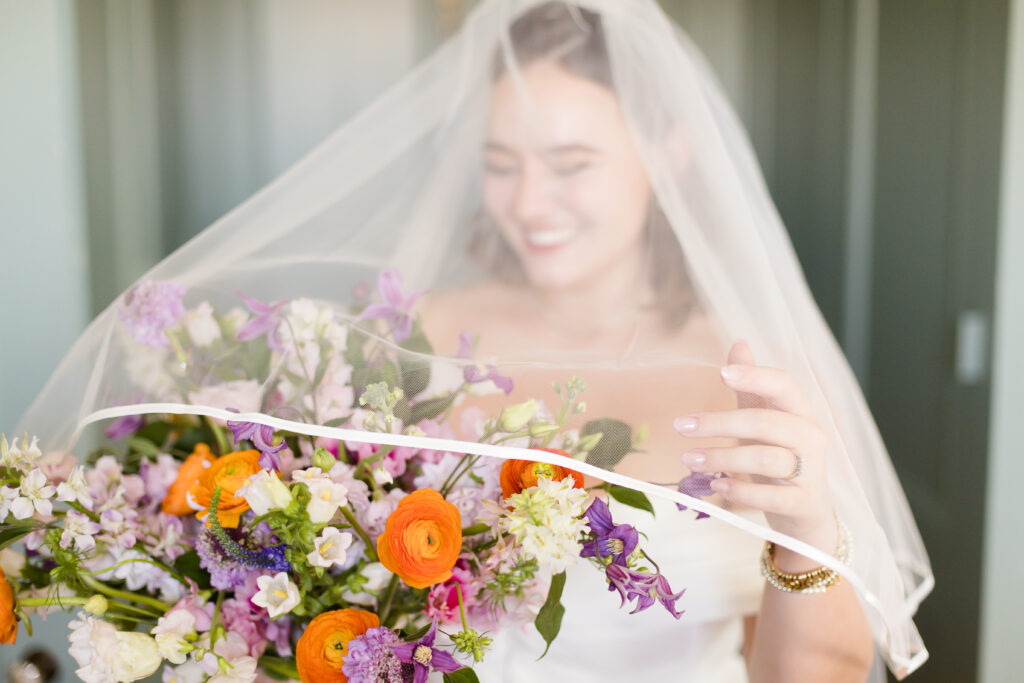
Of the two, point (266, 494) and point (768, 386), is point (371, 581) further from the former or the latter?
point (768, 386)

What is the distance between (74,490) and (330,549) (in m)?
0.20

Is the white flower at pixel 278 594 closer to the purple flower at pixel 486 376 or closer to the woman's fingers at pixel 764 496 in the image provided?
the purple flower at pixel 486 376

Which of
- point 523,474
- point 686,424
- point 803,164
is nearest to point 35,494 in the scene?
point 523,474

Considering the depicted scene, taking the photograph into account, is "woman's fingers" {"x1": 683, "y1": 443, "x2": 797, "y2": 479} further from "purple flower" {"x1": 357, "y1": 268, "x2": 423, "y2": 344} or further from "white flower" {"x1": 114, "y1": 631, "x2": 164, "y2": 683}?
"white flower" {"x1": 114, "y1": 631, "x2": 164, "y2": 683}

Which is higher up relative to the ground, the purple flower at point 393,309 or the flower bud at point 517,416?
the purple flower at point 393,309

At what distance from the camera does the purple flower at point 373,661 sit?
46cm

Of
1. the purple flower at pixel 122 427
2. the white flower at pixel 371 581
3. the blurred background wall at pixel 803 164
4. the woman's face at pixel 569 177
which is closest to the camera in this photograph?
the white flower at pixel 371 581

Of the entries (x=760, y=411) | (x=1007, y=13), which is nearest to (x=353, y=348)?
(x=760, y=411)

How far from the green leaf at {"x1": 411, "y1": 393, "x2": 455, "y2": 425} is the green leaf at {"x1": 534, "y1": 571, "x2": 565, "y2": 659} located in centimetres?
14

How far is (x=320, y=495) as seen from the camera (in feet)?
1.57

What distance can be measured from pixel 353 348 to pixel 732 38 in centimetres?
132

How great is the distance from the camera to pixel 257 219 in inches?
29.3

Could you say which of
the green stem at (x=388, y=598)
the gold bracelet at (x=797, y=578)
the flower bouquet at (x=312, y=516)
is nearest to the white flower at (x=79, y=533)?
the flower bouquet at (x=312, y=516)

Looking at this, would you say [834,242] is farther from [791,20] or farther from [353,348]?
[353,348]
